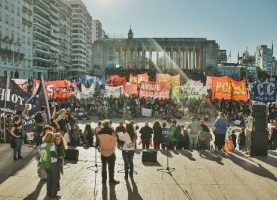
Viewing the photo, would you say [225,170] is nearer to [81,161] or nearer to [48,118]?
[81,161]

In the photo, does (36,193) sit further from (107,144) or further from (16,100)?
(16,100)

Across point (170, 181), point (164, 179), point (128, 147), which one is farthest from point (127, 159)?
point (170, 181)

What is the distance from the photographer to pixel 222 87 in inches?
742

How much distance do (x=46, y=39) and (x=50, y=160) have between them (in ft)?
248

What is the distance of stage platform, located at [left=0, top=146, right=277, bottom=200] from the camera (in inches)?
283

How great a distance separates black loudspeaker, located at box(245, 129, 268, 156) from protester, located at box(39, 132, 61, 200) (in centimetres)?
690

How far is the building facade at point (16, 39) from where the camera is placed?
4994cm

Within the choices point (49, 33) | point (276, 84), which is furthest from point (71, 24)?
point (276, 84)

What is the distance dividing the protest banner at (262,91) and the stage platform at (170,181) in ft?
15.8

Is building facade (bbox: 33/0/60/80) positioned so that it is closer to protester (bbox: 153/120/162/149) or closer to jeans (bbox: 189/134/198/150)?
protester (bbox: 153/120/162/149)

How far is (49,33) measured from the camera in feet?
263

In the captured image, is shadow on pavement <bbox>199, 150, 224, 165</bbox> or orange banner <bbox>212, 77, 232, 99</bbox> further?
orange banner <bbox>212, 77, 232, 99</bbox>

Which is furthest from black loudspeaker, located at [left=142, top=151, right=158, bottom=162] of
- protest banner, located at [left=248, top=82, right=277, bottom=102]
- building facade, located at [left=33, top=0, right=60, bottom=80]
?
building facade, located at [left=33, top=0, right=60, bottom=80]

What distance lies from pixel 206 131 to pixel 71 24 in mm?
101211
